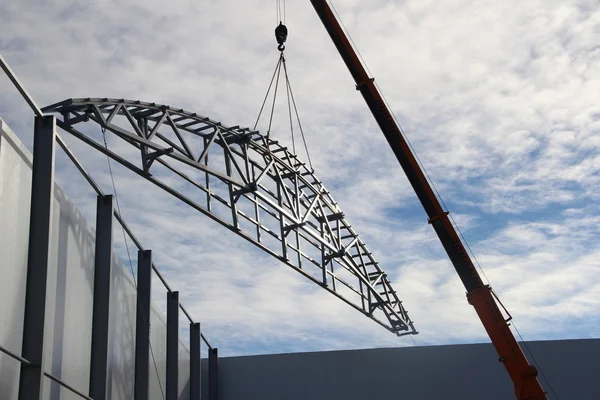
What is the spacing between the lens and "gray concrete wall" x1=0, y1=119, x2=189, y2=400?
12.4 metres

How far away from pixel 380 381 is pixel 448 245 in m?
10.5

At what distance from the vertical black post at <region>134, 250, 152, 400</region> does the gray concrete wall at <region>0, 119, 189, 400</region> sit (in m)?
0.16

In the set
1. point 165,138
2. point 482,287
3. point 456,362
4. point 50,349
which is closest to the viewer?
point 50,349

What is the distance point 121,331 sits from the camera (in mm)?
18031

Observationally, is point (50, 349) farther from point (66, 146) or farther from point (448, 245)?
point (448, 245)

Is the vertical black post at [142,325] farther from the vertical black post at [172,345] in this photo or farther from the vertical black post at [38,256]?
the vertical black post at [38,256]

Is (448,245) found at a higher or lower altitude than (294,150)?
lower

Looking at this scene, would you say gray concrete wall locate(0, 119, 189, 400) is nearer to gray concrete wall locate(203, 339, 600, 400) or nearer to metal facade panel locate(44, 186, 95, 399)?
metal facade panel locate(44, 186, 95, 399)

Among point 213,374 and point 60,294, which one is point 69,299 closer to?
point 60,294

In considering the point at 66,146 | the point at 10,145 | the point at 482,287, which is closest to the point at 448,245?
the point at 482,287

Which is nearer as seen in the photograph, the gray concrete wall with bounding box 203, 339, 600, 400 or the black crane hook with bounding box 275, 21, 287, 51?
the black crane hook with bounding box 275, 21, 287, 51

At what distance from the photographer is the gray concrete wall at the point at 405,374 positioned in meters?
25.3

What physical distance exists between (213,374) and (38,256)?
15.3 meters

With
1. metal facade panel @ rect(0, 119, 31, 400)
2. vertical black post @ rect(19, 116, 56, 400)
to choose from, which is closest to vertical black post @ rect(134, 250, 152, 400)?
metal facade panel @ rect(0, 119, 31, 400)
